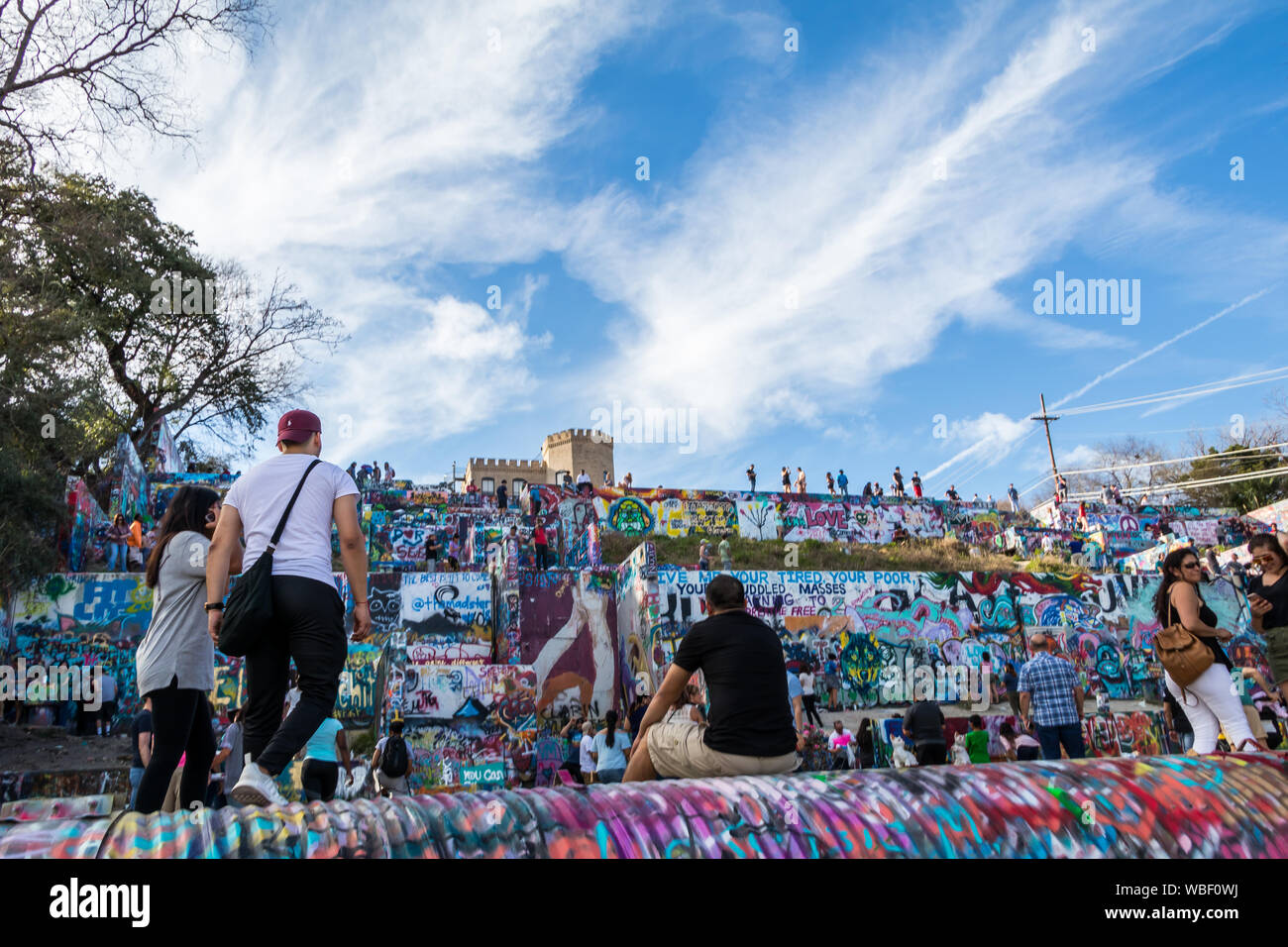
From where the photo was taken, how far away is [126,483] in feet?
77.8

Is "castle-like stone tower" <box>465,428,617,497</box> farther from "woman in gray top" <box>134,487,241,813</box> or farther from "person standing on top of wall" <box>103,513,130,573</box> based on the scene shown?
"woman in gray top" <box>134,487,241,813</box>

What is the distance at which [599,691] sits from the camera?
17.6m

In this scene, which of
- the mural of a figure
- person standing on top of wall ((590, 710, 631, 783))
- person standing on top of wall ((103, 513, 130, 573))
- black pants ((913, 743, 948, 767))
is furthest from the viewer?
person standing on top of wall ((103, 513, 130, 573))

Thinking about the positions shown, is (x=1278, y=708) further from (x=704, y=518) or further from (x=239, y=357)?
(x=239, y=357)

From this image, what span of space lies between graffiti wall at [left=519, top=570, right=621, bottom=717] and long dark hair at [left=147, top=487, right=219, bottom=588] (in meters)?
13.8

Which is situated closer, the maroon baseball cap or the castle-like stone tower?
the maroon baseball cap

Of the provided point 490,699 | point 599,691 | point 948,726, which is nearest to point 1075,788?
point 948,726

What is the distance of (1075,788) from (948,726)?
10.4 metres

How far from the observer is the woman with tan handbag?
472 centimetres

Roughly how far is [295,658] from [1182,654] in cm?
474

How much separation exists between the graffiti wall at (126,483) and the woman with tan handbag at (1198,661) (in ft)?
82.3

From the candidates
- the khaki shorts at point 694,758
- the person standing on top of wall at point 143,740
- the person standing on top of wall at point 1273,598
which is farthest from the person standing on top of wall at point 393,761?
the person standing on top of wall at point 1273,598

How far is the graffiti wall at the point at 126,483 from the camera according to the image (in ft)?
76.4

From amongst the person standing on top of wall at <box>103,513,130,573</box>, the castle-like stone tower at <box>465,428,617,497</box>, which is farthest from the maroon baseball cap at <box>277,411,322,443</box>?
the castle-like stone tower at <box>465,428,617,497</box>
